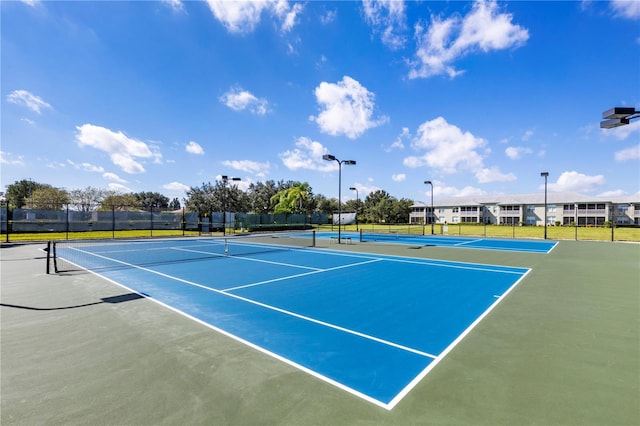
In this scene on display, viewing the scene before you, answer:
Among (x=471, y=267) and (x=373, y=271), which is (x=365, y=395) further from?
(x=471, y=267)

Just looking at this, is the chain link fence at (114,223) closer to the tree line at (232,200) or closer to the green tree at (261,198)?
the tree line at (232,200)

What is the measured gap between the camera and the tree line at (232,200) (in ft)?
162

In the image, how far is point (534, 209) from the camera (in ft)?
223

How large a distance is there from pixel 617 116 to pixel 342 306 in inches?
299

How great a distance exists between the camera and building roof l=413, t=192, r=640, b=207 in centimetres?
6294

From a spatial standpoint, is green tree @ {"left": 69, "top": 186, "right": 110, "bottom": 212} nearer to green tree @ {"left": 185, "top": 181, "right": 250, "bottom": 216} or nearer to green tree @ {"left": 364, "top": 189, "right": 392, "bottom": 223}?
green tree @ {"left": 185, "top": 181, "right": 250, "bottom": 216}

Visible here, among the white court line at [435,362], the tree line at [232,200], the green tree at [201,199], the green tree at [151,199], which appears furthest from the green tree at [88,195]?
the white court line at [435,362]

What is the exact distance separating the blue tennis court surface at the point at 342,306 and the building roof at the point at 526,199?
69.6 metres

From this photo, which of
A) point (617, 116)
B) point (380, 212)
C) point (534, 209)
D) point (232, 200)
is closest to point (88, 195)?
point (232, 200)

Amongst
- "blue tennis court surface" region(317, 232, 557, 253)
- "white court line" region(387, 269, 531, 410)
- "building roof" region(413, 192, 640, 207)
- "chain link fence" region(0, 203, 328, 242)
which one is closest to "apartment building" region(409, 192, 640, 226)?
"building roof" region(413, 192, 640, 207)

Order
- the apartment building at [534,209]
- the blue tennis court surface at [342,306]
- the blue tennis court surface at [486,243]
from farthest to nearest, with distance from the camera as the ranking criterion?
the apartment building at [534,209], the blue tennis court surface at [486,243], the blue tennis court surface at [342,306]

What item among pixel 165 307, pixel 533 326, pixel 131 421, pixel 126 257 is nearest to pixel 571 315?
pixel 533 326

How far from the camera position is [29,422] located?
3.01 m

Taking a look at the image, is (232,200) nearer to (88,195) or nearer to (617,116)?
(88,195)
